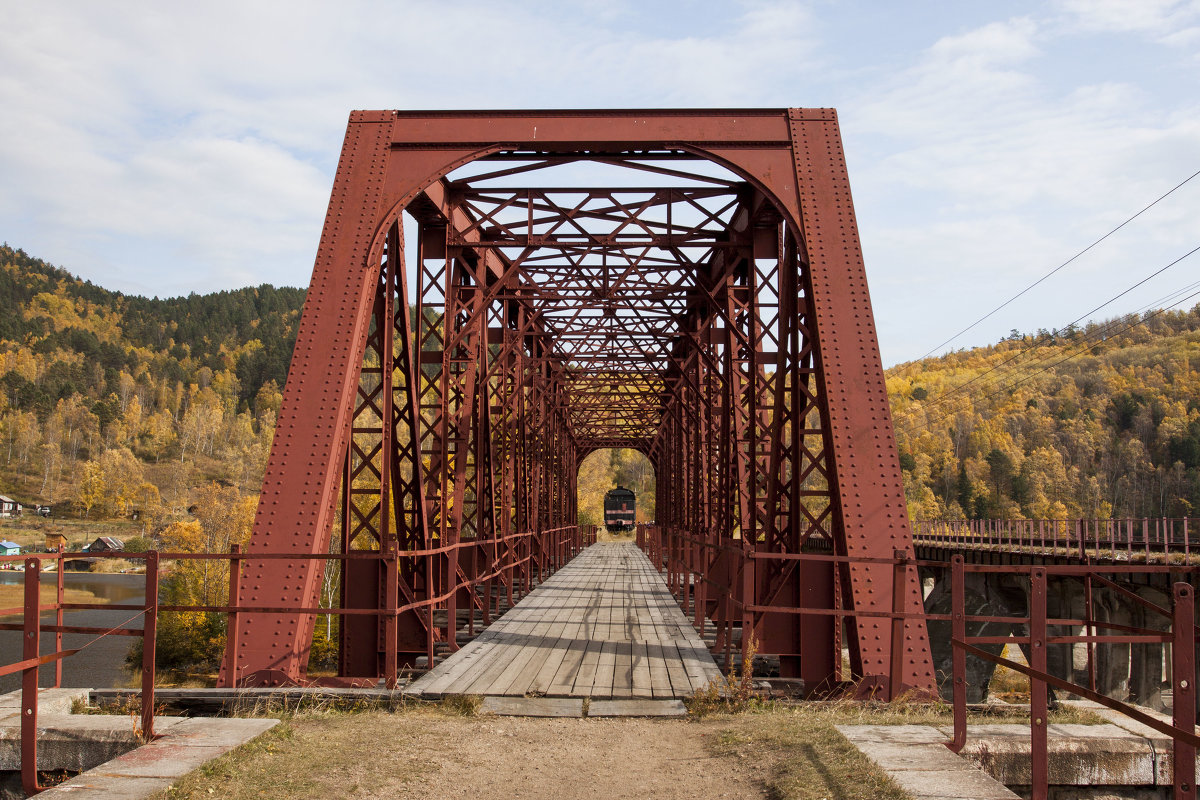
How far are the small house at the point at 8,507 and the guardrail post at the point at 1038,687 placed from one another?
131 m

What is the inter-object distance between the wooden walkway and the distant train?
6038cm

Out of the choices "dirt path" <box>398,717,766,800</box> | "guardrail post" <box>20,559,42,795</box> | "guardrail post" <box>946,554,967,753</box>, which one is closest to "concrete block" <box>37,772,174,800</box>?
"guardrail post" <box>20,559,42,795</box>

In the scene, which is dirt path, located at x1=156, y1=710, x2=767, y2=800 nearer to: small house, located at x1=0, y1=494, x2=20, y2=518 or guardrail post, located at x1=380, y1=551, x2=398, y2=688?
guardrail post, located at x1=380, y1=551, x2=398, y2=688

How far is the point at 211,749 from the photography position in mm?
5359

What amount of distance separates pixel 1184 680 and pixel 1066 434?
11245 cm

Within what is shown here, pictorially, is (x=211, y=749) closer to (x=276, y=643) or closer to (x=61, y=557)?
(x=61, y=557)

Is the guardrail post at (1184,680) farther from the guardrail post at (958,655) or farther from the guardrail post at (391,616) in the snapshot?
the guardrail post at (391,616)

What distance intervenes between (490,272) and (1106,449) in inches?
3958

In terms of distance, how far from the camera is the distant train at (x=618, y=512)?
76.9 meters

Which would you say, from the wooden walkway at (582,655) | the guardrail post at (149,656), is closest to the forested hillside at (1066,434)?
the wooden walkway at (582,655)

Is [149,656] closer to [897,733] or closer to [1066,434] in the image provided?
[897,733]

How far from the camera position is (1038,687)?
4.86m

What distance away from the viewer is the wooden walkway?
7938mm

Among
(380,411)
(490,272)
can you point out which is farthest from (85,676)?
(380,411)
